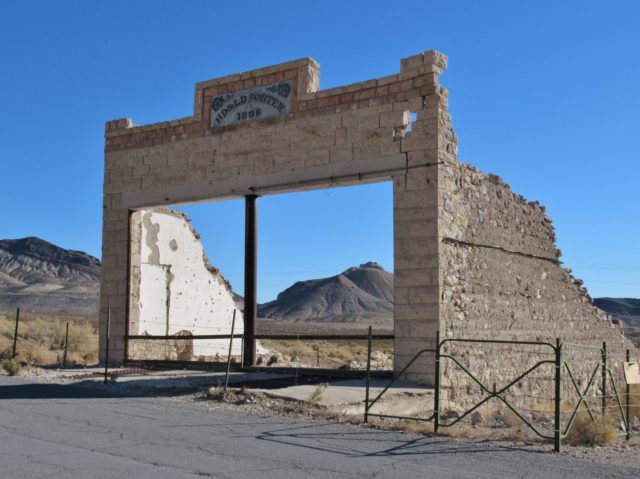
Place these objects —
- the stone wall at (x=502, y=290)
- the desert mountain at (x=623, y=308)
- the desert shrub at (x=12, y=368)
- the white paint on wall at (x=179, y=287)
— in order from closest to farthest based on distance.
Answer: the stone wall at (x=502, y=290) < the desert shrub at (x=12, y=368) < the white paint on wall at (x=179, y=287) < the desert mountain at (x=623, y=308)

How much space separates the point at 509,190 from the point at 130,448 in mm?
11579

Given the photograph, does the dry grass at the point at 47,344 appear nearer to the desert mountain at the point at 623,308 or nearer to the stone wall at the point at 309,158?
the stone wall at the point at 309,158

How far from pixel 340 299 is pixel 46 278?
4908 cm

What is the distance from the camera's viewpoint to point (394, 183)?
14.5m

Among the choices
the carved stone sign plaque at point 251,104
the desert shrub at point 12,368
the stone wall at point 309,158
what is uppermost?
the carved stone sign plaque at point 251,104

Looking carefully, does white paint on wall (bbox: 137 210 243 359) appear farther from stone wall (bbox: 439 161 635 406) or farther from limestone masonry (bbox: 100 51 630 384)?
stone wall (bbox: 439 161 635 406)

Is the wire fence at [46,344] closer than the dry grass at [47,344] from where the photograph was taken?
Yes

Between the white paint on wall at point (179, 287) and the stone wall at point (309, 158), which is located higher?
the stone wall at point (309, 158)

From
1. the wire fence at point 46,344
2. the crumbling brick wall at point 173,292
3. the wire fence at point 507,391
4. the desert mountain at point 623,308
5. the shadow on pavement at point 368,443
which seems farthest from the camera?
the desert mountain at point 623,308

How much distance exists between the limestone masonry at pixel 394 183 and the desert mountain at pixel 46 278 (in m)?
74.0

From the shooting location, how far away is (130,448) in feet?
27.0

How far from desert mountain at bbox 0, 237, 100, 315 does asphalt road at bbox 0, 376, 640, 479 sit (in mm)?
82663

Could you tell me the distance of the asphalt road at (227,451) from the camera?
284 inches

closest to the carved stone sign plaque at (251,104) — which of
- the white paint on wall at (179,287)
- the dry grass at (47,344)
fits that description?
the white paint on wall at (179,287)
